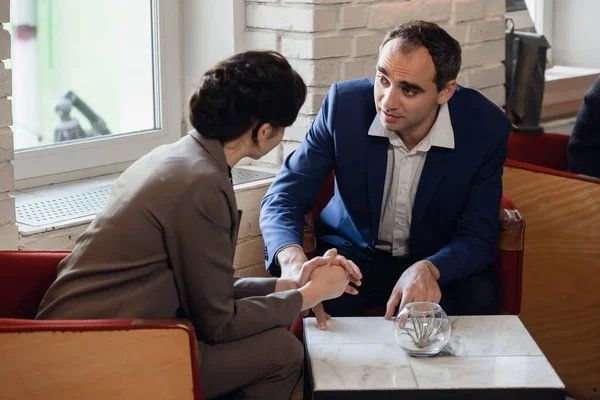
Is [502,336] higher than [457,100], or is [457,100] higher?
[457,100]

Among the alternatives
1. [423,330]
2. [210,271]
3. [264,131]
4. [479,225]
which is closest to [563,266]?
[479,225]

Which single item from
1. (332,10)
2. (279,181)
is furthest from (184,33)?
(279,181)

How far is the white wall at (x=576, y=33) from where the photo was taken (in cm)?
405

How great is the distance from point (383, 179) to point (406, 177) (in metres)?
0.06

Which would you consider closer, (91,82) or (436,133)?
(436,133)

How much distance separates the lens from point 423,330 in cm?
190

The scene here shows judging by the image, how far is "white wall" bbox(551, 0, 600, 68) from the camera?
4051 millimetres

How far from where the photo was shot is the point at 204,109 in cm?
185

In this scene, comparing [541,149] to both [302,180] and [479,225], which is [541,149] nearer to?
[479,225]

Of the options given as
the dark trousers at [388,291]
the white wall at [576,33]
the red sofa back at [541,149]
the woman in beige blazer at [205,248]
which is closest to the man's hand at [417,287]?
the dark trousers at [388,291]

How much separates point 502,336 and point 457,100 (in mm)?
753

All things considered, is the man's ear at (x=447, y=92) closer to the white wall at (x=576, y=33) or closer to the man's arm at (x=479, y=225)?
the man's arm at (x=479, y=225)

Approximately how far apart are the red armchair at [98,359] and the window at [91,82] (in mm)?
1240

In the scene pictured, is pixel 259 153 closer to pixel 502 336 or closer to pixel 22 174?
pixel 502 336
